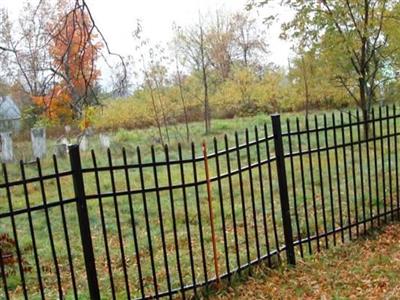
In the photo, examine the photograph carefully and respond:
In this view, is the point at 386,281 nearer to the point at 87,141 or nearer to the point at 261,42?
the point at 87,141

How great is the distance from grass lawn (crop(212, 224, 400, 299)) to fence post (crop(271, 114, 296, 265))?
0.61 feet

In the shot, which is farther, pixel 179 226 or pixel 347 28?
pixel 347 28

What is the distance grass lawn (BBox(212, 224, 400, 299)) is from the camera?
4.04 metres

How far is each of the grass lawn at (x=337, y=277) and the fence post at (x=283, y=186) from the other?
18 cm

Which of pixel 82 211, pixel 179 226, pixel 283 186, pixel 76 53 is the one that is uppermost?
pixel 76 53

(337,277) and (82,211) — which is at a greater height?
(82,211)

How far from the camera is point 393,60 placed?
1247 centimetres

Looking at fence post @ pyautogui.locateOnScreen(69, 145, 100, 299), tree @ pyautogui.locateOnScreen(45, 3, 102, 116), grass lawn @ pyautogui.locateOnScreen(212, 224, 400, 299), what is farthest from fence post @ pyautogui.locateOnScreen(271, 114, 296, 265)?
fence post @ pyautogui.locateOnScreen(69, 145, 100, 299)

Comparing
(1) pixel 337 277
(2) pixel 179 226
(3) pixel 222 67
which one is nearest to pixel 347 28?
(2) pixel 179 226

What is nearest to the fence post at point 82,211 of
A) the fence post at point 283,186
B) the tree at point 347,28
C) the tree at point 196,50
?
the fence post at point 283,186

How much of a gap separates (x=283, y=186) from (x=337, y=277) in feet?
3.34

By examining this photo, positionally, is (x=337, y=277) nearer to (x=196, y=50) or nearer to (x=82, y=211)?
(x=82, y=211)

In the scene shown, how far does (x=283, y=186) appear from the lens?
4.64 meters

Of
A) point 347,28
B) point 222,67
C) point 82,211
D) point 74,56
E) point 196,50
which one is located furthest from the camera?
point 222,67
